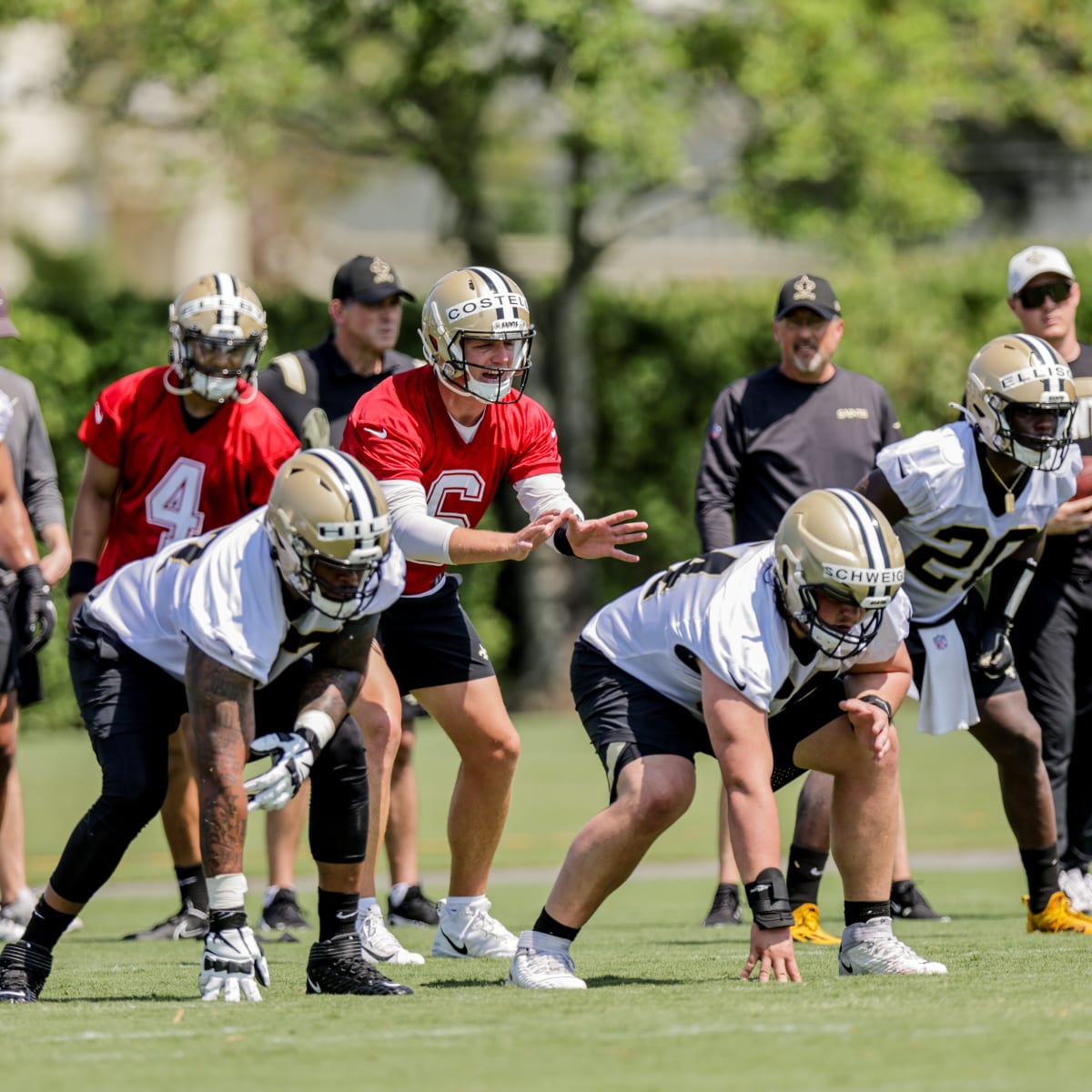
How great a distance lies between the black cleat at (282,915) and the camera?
8516 mm

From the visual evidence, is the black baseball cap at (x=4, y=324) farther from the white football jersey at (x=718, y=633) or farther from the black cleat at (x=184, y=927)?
the white football jersey at (x=718, y=633)

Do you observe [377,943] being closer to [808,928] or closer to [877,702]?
[808,928]

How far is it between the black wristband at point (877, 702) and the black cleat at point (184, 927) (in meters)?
3.23

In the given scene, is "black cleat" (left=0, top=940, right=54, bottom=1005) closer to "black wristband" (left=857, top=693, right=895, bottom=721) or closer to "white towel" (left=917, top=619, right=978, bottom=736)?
"black wristband" (left=857, top=693, right=895, bottom=721)

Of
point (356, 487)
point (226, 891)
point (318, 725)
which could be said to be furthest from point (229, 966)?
point (356, 487)

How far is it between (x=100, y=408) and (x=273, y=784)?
248cm

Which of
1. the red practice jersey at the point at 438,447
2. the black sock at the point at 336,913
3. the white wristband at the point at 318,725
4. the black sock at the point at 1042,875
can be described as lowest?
the black sock at the point at 1042,875

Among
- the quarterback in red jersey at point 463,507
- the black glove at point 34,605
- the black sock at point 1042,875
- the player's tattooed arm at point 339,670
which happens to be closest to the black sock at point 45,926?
the player's tattooed arm at point 339,670

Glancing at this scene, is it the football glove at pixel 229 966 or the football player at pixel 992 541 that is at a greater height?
the football player at pixel 992 541

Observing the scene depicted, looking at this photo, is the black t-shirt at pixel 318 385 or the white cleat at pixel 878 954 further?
the black t-shirt at pixel 318 385

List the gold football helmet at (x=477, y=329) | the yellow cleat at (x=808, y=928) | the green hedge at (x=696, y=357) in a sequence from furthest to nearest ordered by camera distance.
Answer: the green hedge at (x=696, y=357) < the yellow cleat at (x=808, y=928) < the gold football helmet at (x=477, y=329)

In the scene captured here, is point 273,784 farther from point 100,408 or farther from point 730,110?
point 730,110

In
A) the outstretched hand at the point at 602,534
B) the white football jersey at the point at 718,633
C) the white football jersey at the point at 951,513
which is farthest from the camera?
the white football jersey at the point at 951,513

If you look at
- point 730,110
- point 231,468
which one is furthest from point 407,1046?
point 730,110
